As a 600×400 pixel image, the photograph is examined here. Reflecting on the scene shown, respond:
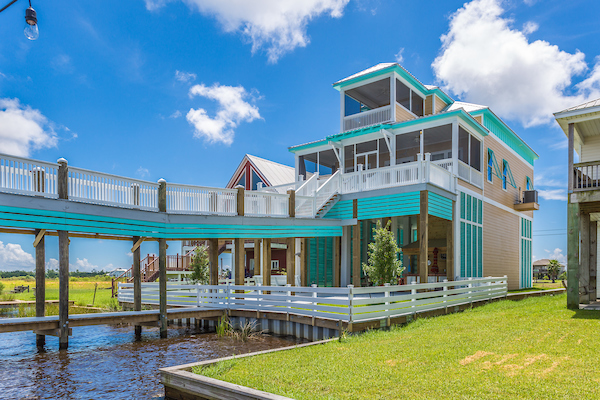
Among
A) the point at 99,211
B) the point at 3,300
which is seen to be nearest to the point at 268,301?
the point at 99,211

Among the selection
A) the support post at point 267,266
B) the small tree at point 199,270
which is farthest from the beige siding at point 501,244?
the small tree at point 199,270

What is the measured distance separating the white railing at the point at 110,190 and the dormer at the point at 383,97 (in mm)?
11719

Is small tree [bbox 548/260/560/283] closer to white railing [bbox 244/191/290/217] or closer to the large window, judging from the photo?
the large window

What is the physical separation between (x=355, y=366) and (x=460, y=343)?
2.77m

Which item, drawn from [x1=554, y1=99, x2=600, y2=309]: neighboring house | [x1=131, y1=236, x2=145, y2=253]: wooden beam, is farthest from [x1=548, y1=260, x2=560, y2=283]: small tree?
[x1=131, y1=236, x2=145, y2=253]: wooden beam

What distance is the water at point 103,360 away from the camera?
30.0 feet

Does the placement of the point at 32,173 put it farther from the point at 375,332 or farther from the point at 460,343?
the point at 460,343

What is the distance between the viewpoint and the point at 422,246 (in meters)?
17.0

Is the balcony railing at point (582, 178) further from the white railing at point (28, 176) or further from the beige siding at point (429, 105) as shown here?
the white railing at point (28, 176)

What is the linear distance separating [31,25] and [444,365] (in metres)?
9.37

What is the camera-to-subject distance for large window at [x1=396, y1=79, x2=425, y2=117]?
75.3 feet

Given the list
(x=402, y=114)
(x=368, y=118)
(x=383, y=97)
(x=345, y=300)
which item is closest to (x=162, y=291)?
(x=345, y=300)

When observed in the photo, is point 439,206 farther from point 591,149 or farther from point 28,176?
point 28,176

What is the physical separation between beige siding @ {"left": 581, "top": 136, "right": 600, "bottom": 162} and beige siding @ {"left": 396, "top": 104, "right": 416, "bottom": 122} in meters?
7.82
